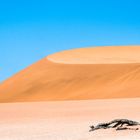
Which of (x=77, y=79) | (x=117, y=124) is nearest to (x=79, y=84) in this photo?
(x=77, y=79)

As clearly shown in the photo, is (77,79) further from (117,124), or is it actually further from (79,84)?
(117,124)

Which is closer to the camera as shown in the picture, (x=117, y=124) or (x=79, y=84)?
(x=117, y=124)

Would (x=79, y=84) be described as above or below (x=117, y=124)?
above

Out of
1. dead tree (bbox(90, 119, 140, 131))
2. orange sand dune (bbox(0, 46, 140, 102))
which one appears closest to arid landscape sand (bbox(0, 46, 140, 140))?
orange sand dune (bbox(0, 46, 140, 102))

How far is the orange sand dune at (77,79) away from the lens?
46.4 meters

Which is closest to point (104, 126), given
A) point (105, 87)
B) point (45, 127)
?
point (45, 127)

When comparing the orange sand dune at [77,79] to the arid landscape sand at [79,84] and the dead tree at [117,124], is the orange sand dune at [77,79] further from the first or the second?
the dead tree at [117,124]

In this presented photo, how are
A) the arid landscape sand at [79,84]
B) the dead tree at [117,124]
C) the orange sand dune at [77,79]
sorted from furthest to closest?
the orange sand dune at [77,79] → the arid landscape sand at [79,84] → the dead tree at [117,124]

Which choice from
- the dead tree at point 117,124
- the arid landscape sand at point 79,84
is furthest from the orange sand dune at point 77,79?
the dead tree at point 117,124

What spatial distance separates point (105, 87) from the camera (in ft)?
160

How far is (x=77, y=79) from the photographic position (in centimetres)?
5466

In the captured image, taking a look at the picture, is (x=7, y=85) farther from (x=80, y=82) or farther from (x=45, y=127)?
(x=45, y=127)

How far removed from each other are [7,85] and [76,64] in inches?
366

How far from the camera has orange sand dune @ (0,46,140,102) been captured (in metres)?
46.4
